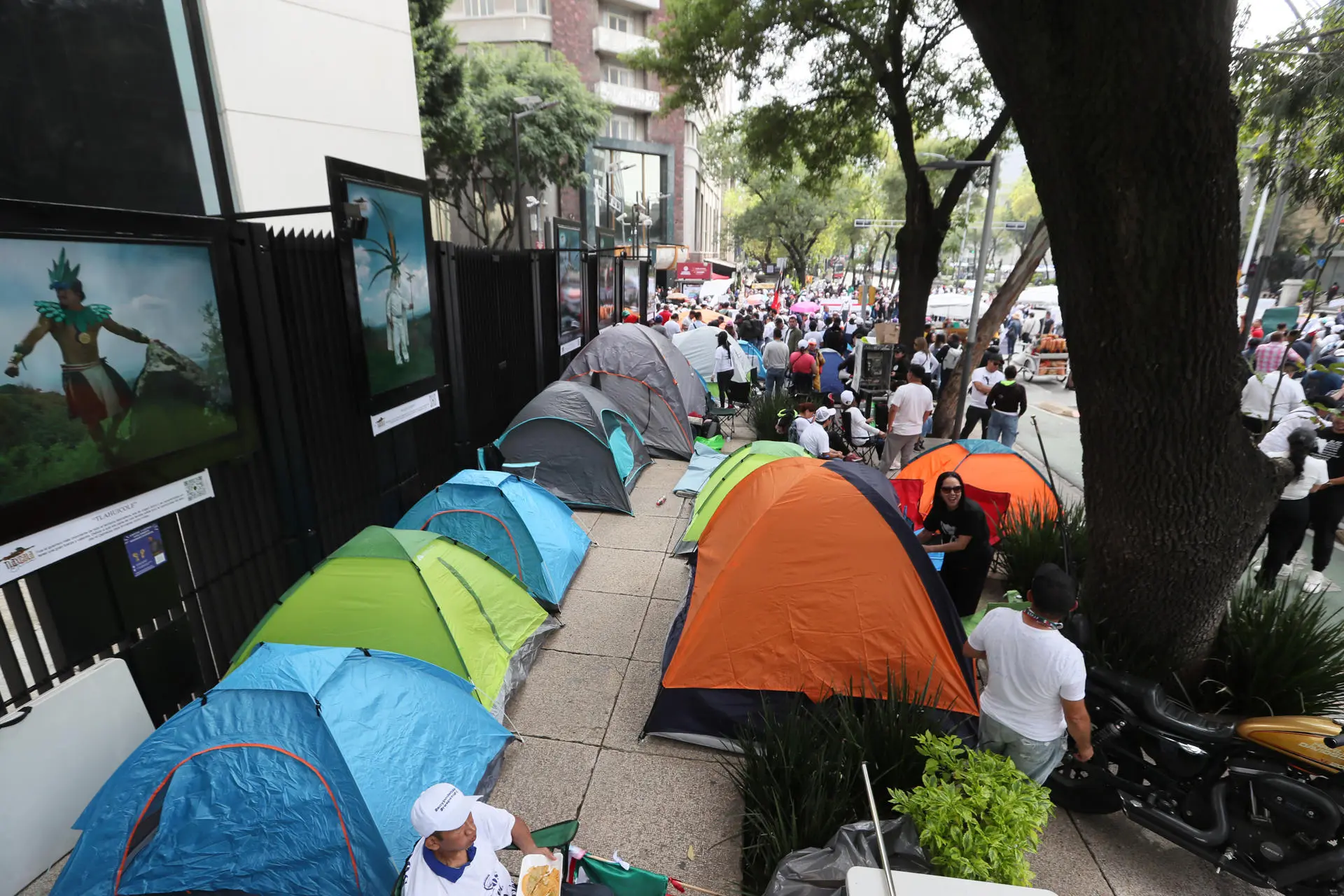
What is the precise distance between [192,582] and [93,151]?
5320mm

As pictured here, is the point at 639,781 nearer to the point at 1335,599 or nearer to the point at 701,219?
the point at 1335,599

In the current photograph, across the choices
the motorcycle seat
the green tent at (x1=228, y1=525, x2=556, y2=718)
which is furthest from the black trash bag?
the green tent at (x1=228, y1=525, x2=556, y2=718)

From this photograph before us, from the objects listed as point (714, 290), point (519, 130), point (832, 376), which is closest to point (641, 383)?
point (832, 376)

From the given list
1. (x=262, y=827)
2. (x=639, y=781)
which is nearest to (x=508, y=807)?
(x=639, y=781)

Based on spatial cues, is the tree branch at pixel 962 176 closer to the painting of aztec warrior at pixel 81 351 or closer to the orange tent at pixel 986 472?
the orange tent at pixel 986 472

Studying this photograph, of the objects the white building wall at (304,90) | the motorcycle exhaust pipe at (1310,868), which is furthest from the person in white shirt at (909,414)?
the white building wall at (304,90)

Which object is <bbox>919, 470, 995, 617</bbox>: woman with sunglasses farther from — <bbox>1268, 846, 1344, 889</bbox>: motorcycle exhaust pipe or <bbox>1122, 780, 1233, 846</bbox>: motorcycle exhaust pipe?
<bbox>1268, 846, 1344, 889</bbox>: motorcycle exhaust pipe

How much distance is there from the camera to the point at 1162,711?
351cm

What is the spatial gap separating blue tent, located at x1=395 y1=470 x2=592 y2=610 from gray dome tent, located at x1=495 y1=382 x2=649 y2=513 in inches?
76.3

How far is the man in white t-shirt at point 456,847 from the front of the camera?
246cm

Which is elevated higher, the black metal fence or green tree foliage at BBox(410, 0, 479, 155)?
green tree foliage at BBox(410, 0, 479, 155)

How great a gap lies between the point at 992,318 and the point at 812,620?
8524mm

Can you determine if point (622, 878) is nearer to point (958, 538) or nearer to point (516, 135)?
point (958, 538)

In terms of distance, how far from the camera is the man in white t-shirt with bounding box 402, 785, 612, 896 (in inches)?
97.0
